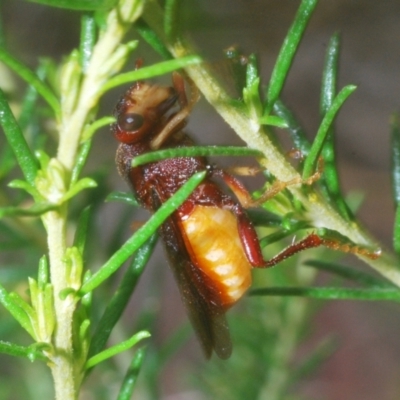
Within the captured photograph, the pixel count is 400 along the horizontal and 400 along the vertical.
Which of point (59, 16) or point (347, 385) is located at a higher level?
point (59, 16)

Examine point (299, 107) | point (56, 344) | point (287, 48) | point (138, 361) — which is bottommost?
point (299, 107)

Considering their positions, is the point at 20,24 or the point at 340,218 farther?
the point at 20,24

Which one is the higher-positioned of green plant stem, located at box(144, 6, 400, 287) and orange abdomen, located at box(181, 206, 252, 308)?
green plant stem, located at box(144, 6, 400, 287)

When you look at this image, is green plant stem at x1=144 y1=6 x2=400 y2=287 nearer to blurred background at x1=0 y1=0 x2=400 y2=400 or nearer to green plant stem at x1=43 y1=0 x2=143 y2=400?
green plant stem at x1=43 y1=0 x2=143 y2=400

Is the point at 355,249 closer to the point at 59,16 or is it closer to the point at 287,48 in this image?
the point at 287,48

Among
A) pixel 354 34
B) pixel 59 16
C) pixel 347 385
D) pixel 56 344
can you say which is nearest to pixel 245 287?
pixel 56 344

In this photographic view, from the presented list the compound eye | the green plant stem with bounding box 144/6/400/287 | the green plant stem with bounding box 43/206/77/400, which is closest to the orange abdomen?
the compound eye

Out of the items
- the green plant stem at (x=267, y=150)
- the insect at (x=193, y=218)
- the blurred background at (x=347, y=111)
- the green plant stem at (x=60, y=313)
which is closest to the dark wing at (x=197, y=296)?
the insect at (x=193, y=218)

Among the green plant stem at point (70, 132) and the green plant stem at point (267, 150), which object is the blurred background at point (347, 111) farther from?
the green plant stem at point (70, 132)
